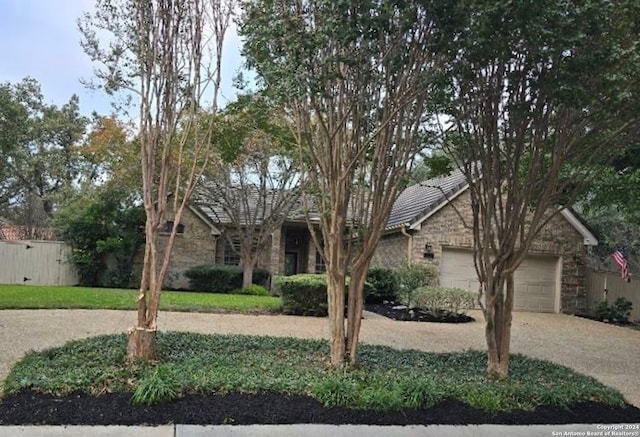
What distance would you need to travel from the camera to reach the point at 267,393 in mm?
4684

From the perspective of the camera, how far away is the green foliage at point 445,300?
13.0 meters

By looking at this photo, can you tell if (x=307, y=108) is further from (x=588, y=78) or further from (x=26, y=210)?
(x=26, y=210)

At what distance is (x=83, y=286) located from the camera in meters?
18.8

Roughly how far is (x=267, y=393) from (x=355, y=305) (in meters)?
1.74

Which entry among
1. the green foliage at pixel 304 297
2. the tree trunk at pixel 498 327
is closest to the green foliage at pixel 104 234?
the green foliage at pixel 304 297

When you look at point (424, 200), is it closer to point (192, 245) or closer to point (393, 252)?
point (393, 252)

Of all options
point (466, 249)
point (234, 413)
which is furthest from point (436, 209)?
point (234, 413)

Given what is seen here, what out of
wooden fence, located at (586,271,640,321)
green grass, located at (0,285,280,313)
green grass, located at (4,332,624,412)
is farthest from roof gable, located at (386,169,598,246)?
green grass, located at (4,332,624,412)

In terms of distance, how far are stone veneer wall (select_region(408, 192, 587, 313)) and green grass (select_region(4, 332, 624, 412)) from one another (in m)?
9.43

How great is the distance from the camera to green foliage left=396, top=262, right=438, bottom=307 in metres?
14.5

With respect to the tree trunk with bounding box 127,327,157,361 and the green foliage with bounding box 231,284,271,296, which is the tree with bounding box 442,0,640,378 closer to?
the tree trunk with bounding box 127,327,157,361

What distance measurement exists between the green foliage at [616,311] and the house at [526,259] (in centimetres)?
165

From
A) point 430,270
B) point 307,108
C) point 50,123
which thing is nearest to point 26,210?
point 50,123

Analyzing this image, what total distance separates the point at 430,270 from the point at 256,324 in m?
6.87
